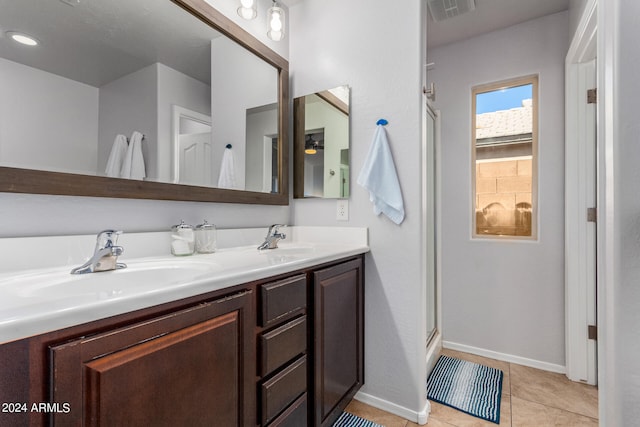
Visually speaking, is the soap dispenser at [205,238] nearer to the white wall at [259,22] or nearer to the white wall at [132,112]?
the white wall at [132,112]

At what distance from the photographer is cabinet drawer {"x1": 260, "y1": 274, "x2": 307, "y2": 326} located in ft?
3.30

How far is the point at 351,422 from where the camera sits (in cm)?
155

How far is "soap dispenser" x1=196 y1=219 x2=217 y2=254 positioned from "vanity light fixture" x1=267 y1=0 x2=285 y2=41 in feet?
3.74

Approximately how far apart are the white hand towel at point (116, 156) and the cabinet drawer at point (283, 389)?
36.9 inches

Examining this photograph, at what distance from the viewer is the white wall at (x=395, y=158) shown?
1580mm

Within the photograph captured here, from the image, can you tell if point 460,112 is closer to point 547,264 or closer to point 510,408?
point 547,264

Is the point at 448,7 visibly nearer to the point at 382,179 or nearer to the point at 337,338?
the point at 382,179

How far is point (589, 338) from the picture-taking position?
1.89 meters

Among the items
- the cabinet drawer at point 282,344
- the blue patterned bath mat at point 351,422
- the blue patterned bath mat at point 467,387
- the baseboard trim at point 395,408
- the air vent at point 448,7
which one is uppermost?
the air vent at point 448,7

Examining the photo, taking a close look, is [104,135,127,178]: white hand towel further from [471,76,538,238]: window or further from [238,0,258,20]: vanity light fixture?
[471,76,538,238]: window

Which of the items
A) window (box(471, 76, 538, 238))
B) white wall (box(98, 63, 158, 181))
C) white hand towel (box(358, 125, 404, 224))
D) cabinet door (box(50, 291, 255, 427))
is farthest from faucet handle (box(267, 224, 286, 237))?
window (box(471, 76, 538, 238))

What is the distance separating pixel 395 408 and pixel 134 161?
1.74m

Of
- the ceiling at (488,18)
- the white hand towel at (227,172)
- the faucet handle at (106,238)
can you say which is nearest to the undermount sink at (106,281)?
the faucet handle at (106,238)

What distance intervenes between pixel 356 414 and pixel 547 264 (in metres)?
1.64
